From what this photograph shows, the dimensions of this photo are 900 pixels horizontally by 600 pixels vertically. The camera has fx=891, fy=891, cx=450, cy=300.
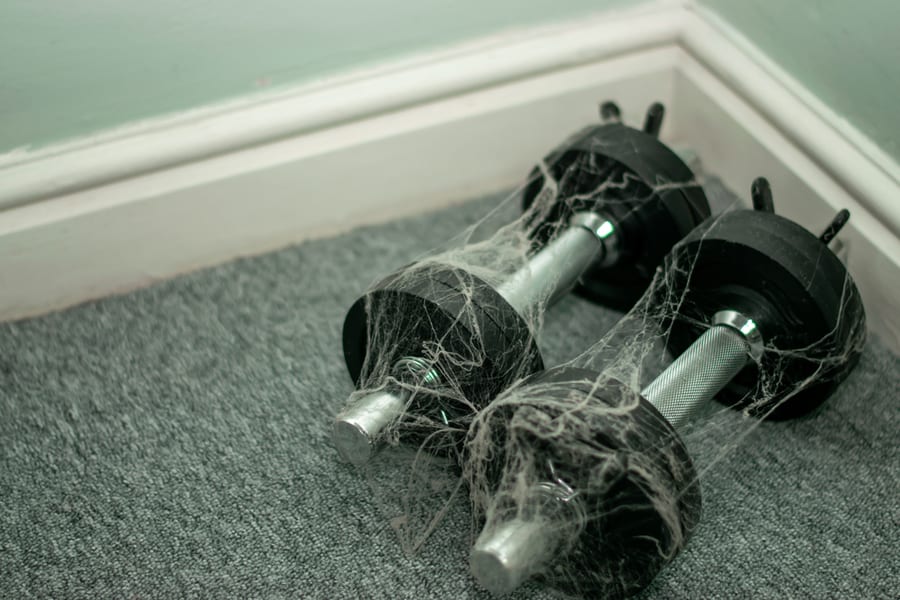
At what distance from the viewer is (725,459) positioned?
0.76 metres

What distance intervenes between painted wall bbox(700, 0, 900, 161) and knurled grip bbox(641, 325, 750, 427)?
26cm

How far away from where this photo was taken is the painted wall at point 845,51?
78cm

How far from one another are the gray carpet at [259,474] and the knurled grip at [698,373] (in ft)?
0.32

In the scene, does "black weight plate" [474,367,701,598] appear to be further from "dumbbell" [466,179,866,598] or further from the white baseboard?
the white baseboard

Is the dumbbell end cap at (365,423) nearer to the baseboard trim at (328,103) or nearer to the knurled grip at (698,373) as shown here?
the knurled grip at (698,373)

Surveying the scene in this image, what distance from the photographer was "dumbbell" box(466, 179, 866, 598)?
1.95 feet

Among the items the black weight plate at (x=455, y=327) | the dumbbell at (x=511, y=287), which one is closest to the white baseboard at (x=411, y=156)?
the dumbbell at (x=511, y=287)

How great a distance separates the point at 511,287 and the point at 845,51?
390 millimetres

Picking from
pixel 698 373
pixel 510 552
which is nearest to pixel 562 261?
pixel 698 373

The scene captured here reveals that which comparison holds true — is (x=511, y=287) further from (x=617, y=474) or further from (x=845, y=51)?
(x=845, y=51)

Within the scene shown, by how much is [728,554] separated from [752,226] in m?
0.26

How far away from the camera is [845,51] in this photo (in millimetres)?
826

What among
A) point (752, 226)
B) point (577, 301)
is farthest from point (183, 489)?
point (752, 226)

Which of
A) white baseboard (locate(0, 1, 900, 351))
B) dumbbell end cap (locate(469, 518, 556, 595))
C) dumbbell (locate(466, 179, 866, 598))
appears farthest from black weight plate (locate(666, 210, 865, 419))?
dumbbell end cap (locate(469, 518, 556, 595))
